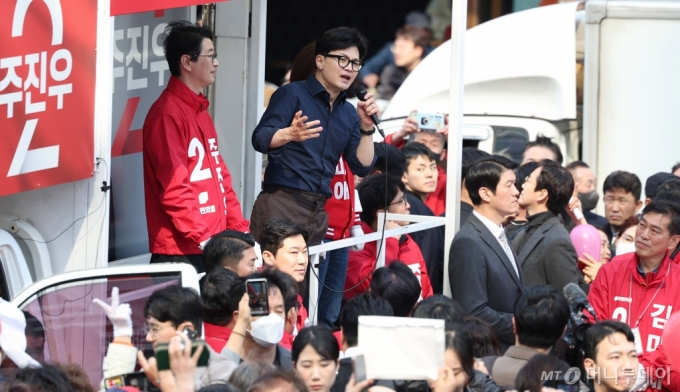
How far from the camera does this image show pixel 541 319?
5.07 m

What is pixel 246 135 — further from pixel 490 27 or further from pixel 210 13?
pixel 490 27

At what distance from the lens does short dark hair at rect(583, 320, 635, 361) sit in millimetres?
4934

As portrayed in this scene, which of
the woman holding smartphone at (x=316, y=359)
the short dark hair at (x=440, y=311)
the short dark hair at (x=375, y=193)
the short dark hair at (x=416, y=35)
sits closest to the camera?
the woman holding smartphone at (x=316, y=359)

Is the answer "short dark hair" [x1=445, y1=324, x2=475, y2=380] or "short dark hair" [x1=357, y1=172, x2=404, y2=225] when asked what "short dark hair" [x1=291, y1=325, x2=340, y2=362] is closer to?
"short dark hair" [x1=445, y1=324, x2=475, y2=380]

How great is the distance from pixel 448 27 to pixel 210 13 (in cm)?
977

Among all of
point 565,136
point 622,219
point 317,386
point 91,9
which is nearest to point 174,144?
point 91,9

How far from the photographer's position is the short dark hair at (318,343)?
4375 millimetres

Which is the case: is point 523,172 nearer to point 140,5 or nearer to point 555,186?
point 555,186

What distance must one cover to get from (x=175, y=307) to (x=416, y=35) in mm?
11044

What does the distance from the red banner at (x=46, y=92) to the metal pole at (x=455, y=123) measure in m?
2.29

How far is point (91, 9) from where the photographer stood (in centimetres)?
542

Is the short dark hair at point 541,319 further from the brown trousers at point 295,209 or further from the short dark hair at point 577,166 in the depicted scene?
the short dark hair at point 577,166

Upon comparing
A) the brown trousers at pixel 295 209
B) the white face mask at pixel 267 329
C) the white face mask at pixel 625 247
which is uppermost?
the brown trousers at pixel 295 209

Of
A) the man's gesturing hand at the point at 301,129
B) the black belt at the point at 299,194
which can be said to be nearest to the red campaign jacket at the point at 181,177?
the black belt at the point at 299,194
